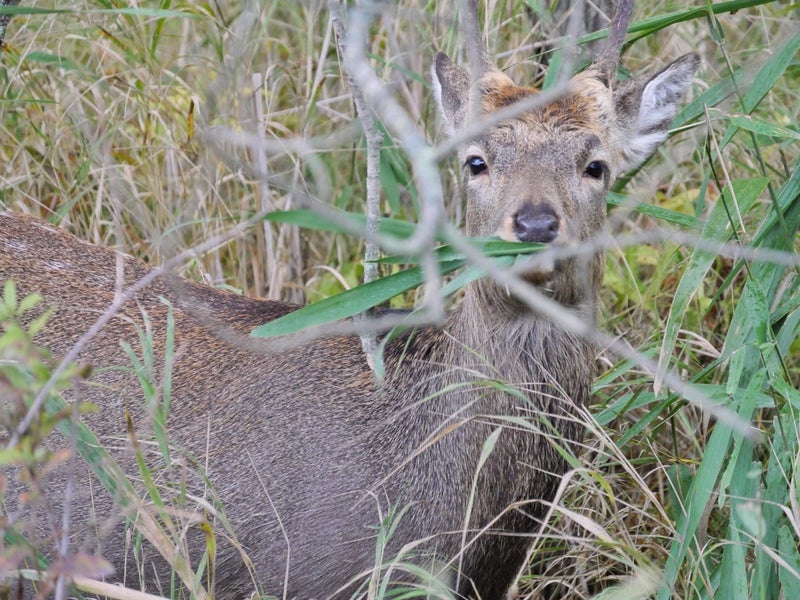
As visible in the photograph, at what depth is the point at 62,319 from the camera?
137 inches

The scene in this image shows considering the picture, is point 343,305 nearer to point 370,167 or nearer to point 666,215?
point 370,167

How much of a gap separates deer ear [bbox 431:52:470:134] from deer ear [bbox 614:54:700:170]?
1.56ft

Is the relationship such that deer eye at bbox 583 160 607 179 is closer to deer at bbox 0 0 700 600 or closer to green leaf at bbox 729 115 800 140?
deer at bbox 0 0 700 600

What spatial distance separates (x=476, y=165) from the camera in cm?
319

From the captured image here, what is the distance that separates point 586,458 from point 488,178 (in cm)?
102

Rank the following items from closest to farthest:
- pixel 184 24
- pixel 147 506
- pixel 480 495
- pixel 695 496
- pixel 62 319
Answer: pixel 147 506, pixel 695 496, pixel 480 495, pixel 62 319, pixel 184 24

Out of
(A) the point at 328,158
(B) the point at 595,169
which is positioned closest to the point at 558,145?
(B) the point at 595,169

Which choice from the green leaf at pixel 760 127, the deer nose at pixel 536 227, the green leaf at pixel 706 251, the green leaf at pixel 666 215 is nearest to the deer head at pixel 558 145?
the deer nose at pixel 536 227

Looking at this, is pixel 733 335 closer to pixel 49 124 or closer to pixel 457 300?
pixel 457 300

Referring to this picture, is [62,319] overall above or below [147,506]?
above

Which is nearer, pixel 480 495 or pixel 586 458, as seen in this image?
pixel 480 495

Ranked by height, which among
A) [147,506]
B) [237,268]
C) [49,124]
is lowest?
[147,506]

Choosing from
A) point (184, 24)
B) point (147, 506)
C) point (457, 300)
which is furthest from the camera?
point (184, 24)

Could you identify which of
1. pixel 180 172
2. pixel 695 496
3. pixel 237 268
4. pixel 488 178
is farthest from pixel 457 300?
pixel 695 496
